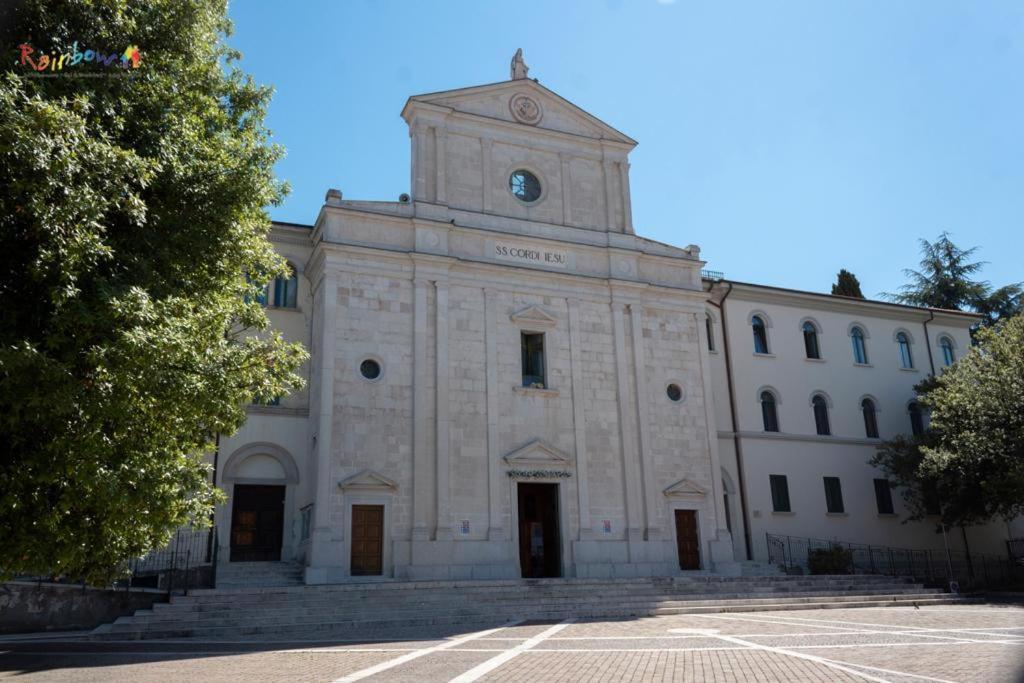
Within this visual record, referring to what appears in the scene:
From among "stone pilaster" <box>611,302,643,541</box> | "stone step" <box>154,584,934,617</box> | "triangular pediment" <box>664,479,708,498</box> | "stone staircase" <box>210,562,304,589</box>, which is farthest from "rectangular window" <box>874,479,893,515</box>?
"stone staircase" <box>210,562,304,589</box>

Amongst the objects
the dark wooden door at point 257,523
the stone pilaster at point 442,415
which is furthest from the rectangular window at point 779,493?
the dark wooden door at point 257,523

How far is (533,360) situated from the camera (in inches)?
1145

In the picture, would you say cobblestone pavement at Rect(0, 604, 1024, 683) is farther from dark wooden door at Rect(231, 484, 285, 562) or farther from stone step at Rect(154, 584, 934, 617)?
dark wooden door at Rect(231, 484, 285, 562)

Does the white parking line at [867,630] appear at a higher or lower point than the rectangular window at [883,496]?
lower

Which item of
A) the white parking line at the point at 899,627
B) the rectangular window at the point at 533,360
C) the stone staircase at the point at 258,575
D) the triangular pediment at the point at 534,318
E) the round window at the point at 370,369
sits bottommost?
the white parking line at the point at 899,627

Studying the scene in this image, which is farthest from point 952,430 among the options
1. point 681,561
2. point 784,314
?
point 681,561

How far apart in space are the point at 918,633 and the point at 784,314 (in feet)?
72.2

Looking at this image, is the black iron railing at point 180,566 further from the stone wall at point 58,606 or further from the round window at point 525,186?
the round window at point 525,186

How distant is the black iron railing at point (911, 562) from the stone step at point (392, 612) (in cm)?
769

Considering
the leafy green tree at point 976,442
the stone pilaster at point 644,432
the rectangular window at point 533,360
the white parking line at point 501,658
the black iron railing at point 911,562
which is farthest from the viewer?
the black iron railing at point 911,562

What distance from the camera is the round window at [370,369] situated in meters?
26.1

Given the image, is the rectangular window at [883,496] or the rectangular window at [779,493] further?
the rectangular window at [883,496]

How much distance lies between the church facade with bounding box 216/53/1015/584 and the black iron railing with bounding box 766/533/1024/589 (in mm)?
1652

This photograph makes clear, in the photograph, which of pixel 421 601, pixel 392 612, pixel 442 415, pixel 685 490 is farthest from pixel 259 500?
pixel 685 490
